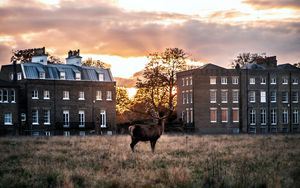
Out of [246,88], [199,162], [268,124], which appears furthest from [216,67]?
[199,162]

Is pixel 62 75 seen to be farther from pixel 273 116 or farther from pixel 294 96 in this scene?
pixel 294 96

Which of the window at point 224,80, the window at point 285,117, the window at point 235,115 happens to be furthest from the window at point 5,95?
the window at point 285,117

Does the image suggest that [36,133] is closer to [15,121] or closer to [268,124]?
[15,121]

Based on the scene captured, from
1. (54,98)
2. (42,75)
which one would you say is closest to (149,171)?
(54,98)

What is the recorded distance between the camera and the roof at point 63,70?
2810 inches

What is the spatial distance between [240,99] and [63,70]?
2686 centimetres

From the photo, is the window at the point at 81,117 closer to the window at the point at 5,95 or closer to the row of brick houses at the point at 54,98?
the row of brick houses at the point at 54,98

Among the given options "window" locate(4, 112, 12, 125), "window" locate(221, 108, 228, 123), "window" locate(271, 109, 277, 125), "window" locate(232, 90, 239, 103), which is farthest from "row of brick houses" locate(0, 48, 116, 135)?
"window" locate(271, 109, 277, 125)

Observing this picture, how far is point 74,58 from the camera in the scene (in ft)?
265

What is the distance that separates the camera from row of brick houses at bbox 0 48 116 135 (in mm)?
67188

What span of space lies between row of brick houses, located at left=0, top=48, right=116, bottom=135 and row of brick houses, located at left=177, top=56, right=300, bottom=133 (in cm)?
1202

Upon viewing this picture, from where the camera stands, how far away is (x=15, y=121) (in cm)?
6731

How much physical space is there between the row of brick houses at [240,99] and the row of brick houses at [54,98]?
1202 cm

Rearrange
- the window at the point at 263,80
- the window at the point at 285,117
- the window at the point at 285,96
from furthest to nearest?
the window at the point at 285,96
the window at the point at 285,117
the window at the point at 263,80
